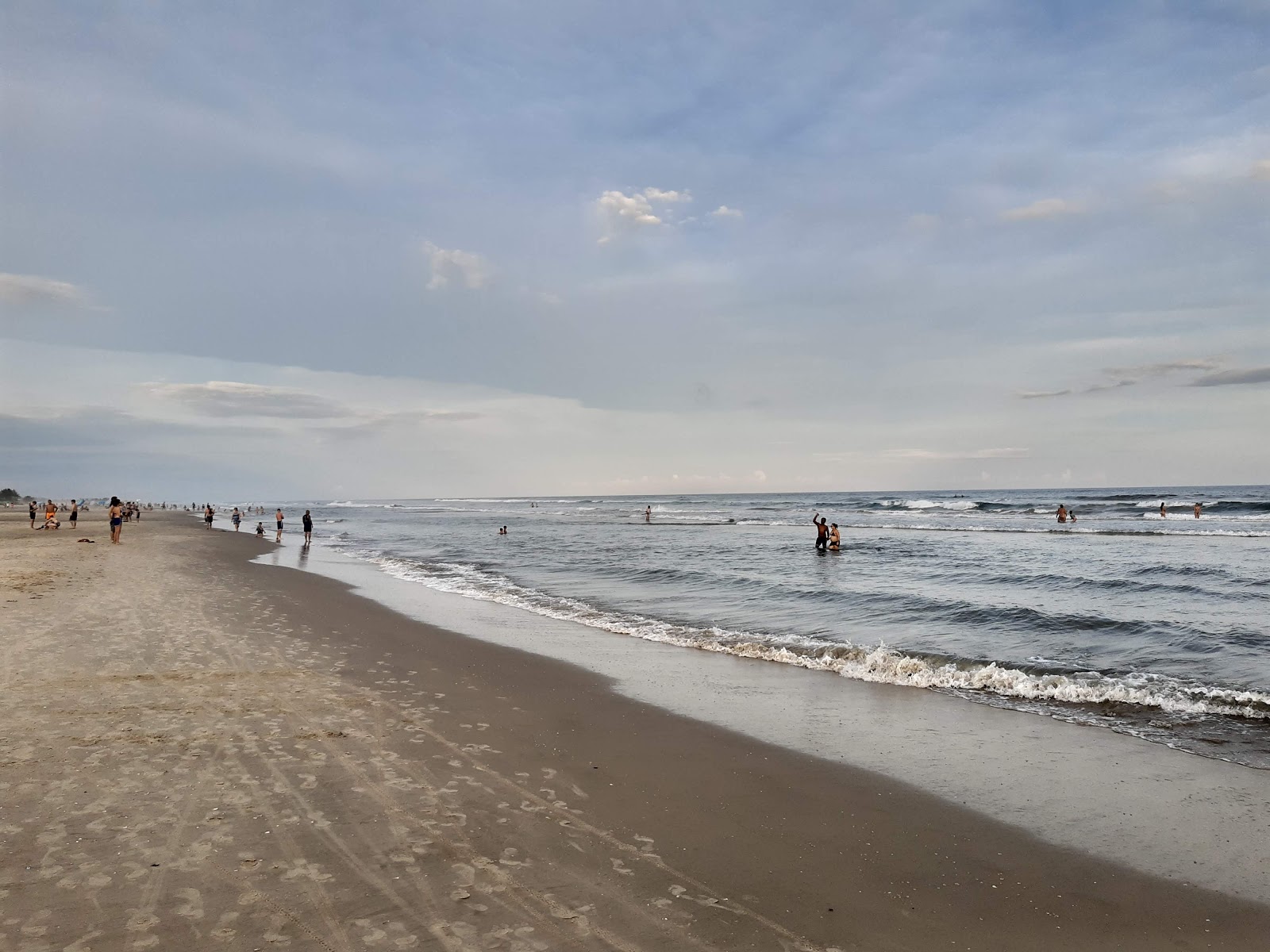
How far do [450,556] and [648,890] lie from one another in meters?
29.8

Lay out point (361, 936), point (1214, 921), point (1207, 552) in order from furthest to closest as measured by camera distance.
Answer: point (1207, 552) < point (1214, 921) < point (361, 936)

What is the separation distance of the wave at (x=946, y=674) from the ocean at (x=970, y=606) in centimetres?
4

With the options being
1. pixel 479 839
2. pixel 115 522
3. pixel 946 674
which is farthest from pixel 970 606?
pixel 115 522

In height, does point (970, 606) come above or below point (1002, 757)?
above

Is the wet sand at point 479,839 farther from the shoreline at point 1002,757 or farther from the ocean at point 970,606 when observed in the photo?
the ocean at point 970,606

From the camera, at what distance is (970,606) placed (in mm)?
17266

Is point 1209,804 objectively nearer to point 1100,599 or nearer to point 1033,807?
point 1033,807

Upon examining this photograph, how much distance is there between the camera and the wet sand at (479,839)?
4.29 m

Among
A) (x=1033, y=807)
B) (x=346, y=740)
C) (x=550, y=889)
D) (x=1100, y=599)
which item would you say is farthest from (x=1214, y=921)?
(x=1100, y=599)

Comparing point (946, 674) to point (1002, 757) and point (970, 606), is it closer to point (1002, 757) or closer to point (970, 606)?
point (1002, 757)

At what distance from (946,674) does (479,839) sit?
341 inches

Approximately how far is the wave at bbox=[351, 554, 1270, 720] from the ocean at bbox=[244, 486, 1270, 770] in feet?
0.13

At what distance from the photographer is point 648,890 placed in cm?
475

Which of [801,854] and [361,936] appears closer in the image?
[361,936]
